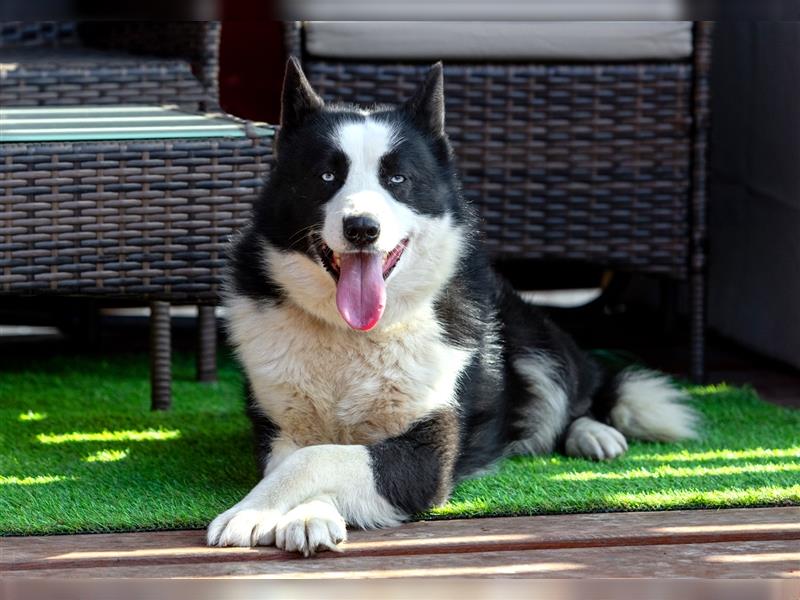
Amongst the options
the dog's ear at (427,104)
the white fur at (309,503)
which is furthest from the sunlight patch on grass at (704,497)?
the dog's ear at (427,104)

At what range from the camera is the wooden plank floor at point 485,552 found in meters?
1.78

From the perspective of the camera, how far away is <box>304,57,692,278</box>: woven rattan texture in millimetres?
3152

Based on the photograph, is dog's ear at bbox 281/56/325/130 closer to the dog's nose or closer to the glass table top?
the dog's nose

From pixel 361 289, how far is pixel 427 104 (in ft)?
1.42

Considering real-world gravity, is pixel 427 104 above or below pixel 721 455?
above

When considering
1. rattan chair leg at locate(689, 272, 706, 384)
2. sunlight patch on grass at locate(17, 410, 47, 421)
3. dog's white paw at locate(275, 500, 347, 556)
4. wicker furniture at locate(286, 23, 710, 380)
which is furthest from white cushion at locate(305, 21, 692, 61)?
dog's white paw at locate(275, 500, 347, 556)

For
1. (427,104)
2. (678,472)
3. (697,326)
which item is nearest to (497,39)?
(427,104)

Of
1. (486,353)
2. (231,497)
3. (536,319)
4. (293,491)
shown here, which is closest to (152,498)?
(231,497)

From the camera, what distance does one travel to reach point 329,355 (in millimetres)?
2250

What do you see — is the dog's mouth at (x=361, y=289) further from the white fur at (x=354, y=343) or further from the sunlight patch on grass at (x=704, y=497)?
the sunlight patch on grass at (x=704, y=497)

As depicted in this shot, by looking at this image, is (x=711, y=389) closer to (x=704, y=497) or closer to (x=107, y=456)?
(x=704, y=497)

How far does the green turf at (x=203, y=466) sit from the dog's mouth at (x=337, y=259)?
0.44 metres

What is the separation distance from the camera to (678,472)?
236cm

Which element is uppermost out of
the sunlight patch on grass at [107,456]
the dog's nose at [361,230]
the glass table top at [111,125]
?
the glass table top at [111,125]
